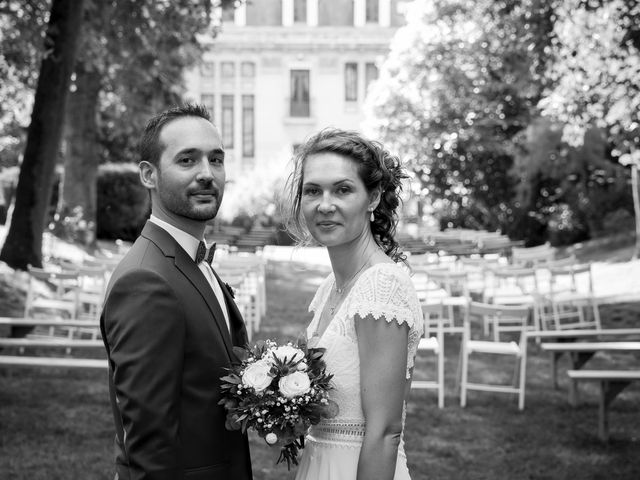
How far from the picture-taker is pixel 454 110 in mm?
30781

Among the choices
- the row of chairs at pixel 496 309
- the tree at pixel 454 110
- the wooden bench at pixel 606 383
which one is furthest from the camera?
the tree at pixel 454 110

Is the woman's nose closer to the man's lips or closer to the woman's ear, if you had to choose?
the woman's ear

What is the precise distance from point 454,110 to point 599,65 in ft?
45.5

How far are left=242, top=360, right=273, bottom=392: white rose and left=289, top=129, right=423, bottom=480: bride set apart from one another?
0.78 feet

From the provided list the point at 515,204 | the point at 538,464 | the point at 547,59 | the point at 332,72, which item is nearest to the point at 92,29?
the point at 547,59

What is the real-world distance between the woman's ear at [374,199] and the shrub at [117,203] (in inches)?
1114

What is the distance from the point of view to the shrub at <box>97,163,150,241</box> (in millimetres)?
31188

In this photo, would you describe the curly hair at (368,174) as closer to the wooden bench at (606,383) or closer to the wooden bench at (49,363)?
the wooden bench at (606,383)

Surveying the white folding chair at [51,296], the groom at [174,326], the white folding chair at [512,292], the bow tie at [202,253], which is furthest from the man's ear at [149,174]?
the white folding chair at [512,292]

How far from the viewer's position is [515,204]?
107 feet

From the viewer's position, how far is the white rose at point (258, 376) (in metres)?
3.08

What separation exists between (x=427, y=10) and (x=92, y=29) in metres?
12.9

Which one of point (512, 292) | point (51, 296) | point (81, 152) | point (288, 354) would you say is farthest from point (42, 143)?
point (288, 354)

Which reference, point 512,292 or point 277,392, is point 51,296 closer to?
point 512,292
